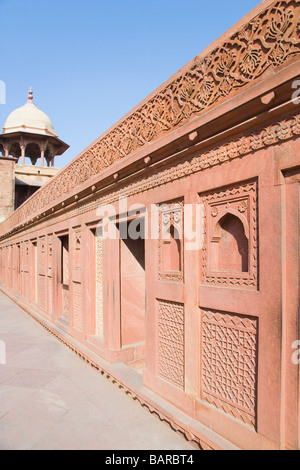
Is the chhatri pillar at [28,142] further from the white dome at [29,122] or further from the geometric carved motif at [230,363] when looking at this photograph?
the geometric carved motif at [230,363]

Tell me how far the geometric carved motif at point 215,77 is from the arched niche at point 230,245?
57 centimetres

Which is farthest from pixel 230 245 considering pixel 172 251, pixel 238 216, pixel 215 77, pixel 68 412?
pixel 68 412

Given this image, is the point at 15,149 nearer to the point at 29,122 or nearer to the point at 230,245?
the point at 29,122

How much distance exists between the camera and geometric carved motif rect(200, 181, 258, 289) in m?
2.54

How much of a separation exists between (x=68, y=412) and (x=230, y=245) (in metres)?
2.45

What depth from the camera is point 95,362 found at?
497 cm

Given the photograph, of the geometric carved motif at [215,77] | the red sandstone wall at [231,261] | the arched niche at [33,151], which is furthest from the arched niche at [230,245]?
the arched niche at [33,151]

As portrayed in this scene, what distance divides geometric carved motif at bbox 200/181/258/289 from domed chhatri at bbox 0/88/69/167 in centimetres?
2123

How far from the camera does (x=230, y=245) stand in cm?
283

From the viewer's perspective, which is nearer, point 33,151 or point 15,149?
point 15,149

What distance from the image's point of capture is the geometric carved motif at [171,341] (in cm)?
329

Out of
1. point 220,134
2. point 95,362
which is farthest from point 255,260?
point 95,362

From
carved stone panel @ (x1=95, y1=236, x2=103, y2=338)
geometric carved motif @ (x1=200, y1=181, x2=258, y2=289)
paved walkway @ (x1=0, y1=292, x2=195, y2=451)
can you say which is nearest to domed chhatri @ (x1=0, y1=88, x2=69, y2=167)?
carved stone panel @ (x1=95, y1=236, x2=103, y2=338)

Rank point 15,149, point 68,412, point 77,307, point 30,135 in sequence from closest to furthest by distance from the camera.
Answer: point 68,412
point 77,307
point 30,135
point 15,149
